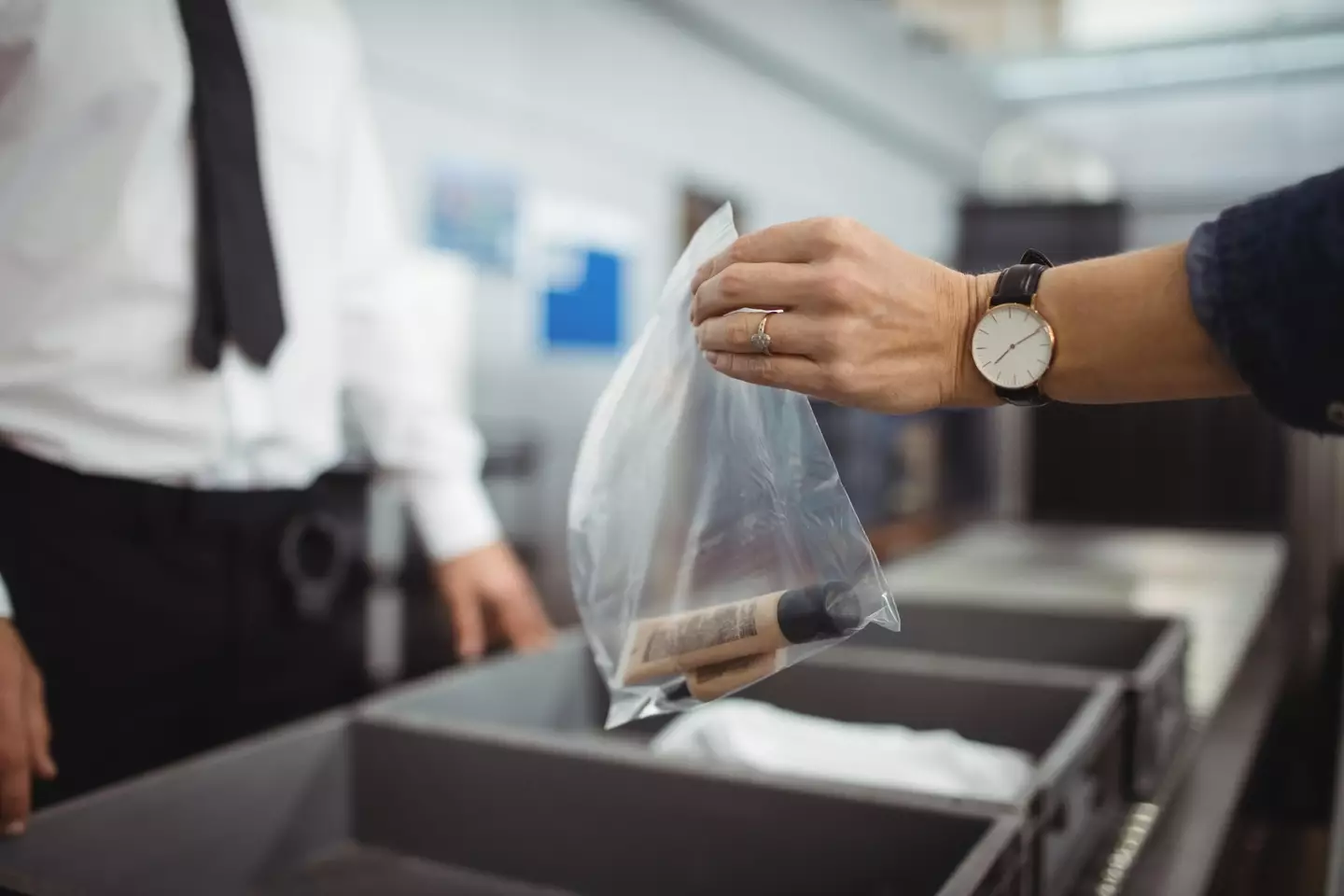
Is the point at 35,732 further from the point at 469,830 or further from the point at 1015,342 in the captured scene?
the point at 1015,342

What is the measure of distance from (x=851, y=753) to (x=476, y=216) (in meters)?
3.09

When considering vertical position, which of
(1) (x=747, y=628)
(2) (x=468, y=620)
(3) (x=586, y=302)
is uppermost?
(3) (x=586, y=302)

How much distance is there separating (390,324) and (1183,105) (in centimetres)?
779

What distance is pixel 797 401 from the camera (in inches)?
31.2

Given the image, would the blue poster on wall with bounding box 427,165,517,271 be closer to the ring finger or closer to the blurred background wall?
the blurred background wall

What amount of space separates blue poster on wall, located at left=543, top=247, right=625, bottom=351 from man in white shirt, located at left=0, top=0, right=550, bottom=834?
2.83 meters

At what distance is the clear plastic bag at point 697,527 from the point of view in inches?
28.8

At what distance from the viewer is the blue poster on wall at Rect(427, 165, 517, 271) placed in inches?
142

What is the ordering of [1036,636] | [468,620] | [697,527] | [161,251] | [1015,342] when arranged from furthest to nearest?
[1036,636] < [468,620] < [161,251] < [697,527] < [1015,342]

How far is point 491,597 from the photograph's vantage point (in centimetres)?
134

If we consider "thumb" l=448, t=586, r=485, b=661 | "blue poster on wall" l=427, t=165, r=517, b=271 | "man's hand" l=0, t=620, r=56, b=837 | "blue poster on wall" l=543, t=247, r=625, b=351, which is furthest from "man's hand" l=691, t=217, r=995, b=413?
"blue poster on wall" l=543, t=247, r=625, b=351

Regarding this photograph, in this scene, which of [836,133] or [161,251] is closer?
[161,251]

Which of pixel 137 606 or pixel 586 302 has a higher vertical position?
pixel 586 302

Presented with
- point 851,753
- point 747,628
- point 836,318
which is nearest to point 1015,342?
point 836,318
